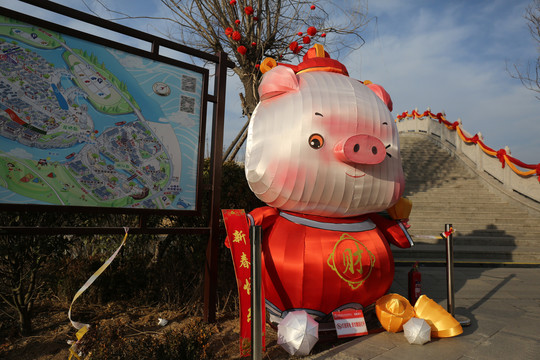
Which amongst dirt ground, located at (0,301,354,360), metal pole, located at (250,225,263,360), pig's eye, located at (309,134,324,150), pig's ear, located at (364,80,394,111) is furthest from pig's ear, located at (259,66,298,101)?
dirt ground, located at (0,301,354,360)

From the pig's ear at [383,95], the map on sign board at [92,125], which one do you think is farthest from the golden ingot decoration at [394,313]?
the map on sign board at [92,125]

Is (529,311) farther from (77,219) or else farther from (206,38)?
(206,38)

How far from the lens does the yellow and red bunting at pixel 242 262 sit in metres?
3.16

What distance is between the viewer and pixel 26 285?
3.81m

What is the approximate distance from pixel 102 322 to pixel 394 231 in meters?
3.32

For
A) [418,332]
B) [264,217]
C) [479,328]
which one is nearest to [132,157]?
[264,217]

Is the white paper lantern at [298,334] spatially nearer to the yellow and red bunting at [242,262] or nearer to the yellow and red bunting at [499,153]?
the yellow and red bunting at [242,262]

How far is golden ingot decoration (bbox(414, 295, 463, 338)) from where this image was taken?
10.9 ft

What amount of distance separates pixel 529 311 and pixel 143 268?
484 centimetres

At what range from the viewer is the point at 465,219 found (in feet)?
32.4

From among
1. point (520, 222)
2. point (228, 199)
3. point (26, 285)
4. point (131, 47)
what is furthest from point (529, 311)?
point (520, 222)

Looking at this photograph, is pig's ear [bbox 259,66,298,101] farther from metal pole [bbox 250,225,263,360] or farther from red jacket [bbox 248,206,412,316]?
metal pole [bbox 250,225,263,360]

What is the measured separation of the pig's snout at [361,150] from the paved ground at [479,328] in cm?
164

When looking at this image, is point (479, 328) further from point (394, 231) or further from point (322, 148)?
point (322, 148)
